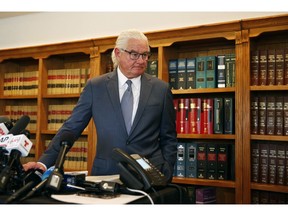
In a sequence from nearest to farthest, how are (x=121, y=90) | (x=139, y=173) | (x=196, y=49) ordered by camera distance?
(x=139, y=173) < (x=121, y=90) < (x=196, y=49)

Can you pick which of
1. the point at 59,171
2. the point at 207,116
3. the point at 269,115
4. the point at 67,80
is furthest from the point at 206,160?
the point at 59,171

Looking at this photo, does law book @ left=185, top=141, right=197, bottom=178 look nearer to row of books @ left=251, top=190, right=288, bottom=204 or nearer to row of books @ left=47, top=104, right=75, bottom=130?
row of books @ left=251, top=190, right=288, bottom=204

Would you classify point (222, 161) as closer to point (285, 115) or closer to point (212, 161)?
point (212, 161)

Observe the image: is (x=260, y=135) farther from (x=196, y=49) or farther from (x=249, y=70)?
(x=196, y=49)

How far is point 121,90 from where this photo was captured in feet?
5.95

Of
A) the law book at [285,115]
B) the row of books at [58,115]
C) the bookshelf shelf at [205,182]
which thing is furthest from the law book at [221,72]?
the row of books at [58,115]

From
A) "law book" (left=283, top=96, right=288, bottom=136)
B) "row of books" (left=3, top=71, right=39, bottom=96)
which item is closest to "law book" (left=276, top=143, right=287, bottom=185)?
"law book" (left=283, top=96, right=288, bottom=136)

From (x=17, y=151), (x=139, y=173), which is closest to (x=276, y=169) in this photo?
(x=139, y=173)

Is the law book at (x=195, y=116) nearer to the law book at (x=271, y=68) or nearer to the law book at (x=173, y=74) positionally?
the law book at (x=173, y=74)

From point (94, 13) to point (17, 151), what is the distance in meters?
2.76

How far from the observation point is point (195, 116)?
9.33ft

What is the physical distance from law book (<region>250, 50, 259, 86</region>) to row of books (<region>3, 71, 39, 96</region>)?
2.16m

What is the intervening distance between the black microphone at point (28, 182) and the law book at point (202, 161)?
1.70 meters

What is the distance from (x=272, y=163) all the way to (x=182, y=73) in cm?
98
